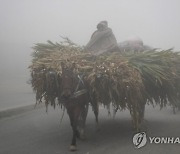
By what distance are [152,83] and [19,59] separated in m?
35.8

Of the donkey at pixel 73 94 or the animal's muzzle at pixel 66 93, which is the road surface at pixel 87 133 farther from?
the animal's muzzle at pixel 66 93

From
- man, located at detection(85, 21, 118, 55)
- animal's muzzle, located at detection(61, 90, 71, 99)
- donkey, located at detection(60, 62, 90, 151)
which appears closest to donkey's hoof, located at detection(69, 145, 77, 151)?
donkey, located at detection(60, 62, 90, 151)

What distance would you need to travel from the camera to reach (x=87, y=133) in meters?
8.99

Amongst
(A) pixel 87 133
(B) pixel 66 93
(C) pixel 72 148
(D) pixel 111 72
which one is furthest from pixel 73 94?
(A) pixel 87 133

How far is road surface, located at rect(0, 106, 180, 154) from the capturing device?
7.39 meters

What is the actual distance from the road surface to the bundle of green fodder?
2.72 ft

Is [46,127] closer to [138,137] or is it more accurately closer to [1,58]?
[138,137]

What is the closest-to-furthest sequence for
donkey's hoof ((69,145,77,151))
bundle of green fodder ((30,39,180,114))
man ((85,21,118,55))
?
donkey's hoof ((69,145,77,151)) < bundle of green fodder ((30,39,180,114)) < man ((85,21,118,55))

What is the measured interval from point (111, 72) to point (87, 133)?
215 cm

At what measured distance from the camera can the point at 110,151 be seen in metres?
7.24

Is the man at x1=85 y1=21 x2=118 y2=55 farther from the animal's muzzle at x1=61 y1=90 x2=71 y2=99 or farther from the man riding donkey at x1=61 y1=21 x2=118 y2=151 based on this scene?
the animal's muzzle at x1=61 y1=90 x2=71 y2=99

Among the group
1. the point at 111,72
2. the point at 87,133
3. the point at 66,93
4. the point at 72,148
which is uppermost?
the point at 111,72

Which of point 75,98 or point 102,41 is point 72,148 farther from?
point 102,41

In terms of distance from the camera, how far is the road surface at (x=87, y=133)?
7.39 meters
